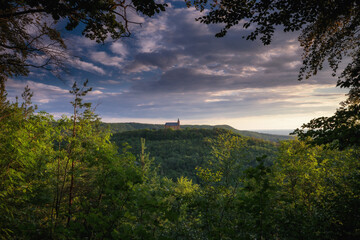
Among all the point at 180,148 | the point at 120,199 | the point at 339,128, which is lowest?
the point at 180,148

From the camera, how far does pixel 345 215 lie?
3.89 m

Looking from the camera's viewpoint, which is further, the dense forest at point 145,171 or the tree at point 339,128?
the tree at point 339,128

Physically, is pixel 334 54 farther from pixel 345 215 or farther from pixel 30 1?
pixel 30 1

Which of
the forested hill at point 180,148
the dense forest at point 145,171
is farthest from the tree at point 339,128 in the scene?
the forested hill at point 180,148

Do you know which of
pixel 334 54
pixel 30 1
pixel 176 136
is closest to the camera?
pixel 30 1

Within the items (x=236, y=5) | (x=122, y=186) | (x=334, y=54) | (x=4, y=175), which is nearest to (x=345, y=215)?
(x=334, y=54)

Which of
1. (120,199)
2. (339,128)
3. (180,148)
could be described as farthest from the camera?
(180,148)

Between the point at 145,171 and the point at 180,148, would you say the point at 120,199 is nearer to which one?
the point at 145,171

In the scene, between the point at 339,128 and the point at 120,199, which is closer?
the point at 120,199

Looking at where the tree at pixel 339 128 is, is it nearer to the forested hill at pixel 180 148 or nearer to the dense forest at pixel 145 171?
the dense forest at pixel 145 171

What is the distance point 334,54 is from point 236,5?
4.42 meters

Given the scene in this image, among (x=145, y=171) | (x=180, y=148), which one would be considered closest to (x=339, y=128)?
(x=145, y=171)

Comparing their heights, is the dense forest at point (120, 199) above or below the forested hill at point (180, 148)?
above

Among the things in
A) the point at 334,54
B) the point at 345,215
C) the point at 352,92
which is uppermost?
the point at 334,54
